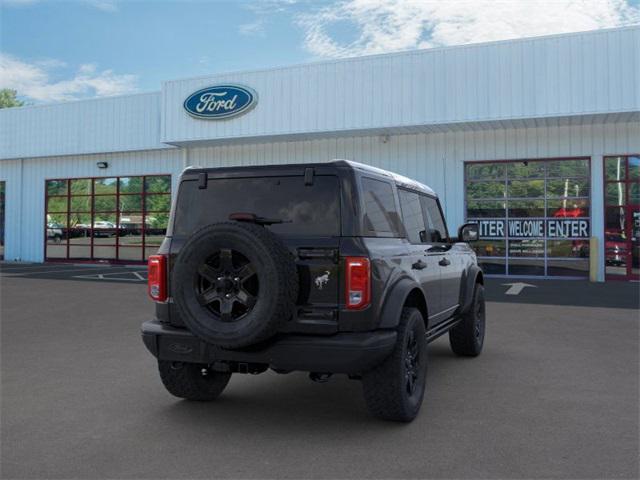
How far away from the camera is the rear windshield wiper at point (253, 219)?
4.13 metres

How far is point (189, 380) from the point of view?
482cm

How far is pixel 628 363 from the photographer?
654cm

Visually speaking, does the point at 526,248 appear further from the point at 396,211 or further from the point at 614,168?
the point at 396,211

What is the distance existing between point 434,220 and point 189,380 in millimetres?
A: 2925

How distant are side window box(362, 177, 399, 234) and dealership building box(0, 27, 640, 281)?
1278 centimetres

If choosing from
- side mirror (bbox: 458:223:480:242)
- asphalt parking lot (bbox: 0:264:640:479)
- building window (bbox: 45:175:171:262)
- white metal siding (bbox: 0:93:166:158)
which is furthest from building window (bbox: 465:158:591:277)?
side mirror (bbox: 458:223:480:242)

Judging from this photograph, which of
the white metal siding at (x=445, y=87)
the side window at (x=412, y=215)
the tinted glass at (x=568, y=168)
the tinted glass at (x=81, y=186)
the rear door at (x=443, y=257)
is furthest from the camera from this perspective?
the tinted glass at (x=81, y=186)

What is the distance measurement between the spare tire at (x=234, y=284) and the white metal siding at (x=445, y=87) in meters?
14.0

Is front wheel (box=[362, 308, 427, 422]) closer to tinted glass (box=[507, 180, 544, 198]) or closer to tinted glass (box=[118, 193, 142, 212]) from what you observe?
tinted glass (box=[507, 180, 544, 198])

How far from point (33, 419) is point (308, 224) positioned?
2.55 m

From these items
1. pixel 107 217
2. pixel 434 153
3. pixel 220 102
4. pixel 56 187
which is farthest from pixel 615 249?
pixel 56 187

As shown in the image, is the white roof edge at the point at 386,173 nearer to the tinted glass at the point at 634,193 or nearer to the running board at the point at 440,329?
the running board at the point at 440,329

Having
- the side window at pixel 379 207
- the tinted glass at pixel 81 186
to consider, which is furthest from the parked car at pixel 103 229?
the side window at pixel 379 207

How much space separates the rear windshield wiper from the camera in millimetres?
4133
